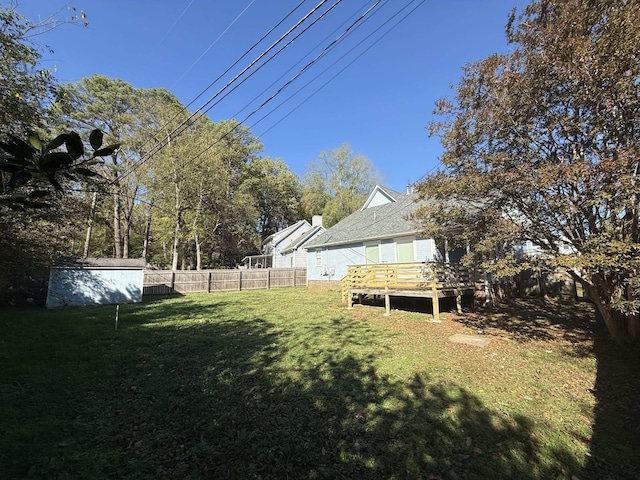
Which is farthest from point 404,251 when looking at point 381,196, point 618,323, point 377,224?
point 618,323

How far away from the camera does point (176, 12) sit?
7.19 metres

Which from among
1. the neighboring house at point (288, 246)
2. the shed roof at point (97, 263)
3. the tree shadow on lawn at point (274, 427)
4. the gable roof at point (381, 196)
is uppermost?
the gable roof at point (381, 196)

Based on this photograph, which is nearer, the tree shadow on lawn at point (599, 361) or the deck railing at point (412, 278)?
the tree shadow on lawn at point (599, 361)

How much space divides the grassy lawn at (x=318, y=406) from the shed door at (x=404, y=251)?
19.4ft

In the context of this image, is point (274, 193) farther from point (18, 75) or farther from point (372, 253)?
point (18, 75)

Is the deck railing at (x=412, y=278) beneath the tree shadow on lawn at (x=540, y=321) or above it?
above

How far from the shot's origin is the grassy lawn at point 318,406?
9.82 ft

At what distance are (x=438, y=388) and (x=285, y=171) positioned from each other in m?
34.6

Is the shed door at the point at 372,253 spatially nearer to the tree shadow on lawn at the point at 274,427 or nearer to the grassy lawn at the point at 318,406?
the grassy lawn at the point at 318,406

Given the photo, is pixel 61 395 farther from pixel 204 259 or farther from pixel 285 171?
pixel 285 171

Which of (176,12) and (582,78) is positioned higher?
(176,12)

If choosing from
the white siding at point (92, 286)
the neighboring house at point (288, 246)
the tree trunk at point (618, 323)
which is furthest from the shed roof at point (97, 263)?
the tree trunk at point (618, 323)

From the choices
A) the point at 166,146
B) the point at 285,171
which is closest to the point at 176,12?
the point at 166,146

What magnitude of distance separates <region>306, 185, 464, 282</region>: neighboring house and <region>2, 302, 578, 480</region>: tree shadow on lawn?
24.5 ft
